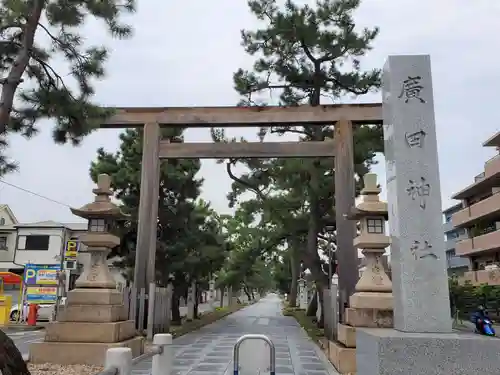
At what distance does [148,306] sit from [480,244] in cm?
2427

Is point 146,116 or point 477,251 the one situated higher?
point 146,116

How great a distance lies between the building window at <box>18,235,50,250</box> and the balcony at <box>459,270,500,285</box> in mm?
27343

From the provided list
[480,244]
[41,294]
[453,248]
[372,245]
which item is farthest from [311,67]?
[453,248]

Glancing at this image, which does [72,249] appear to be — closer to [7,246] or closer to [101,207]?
[101,207]

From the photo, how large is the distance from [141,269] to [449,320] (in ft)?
28.1

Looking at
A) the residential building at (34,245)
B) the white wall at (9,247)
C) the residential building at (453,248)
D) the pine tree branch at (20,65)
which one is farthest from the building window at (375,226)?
the residential building at (453,248)

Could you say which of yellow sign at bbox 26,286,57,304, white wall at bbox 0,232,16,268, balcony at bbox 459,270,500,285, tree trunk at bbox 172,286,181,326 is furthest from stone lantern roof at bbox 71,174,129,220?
white wall at bbox 0,232,16,268

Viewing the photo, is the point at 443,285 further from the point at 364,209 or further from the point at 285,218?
the point at 285,218

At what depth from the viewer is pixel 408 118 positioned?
5254mm

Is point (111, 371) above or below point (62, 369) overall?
above

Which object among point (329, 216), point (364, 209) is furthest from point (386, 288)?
point (329, 216)

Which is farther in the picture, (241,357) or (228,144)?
(228,144)

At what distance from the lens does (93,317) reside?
29.0 feet


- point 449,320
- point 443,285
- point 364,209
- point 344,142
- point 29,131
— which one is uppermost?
point 344,142
